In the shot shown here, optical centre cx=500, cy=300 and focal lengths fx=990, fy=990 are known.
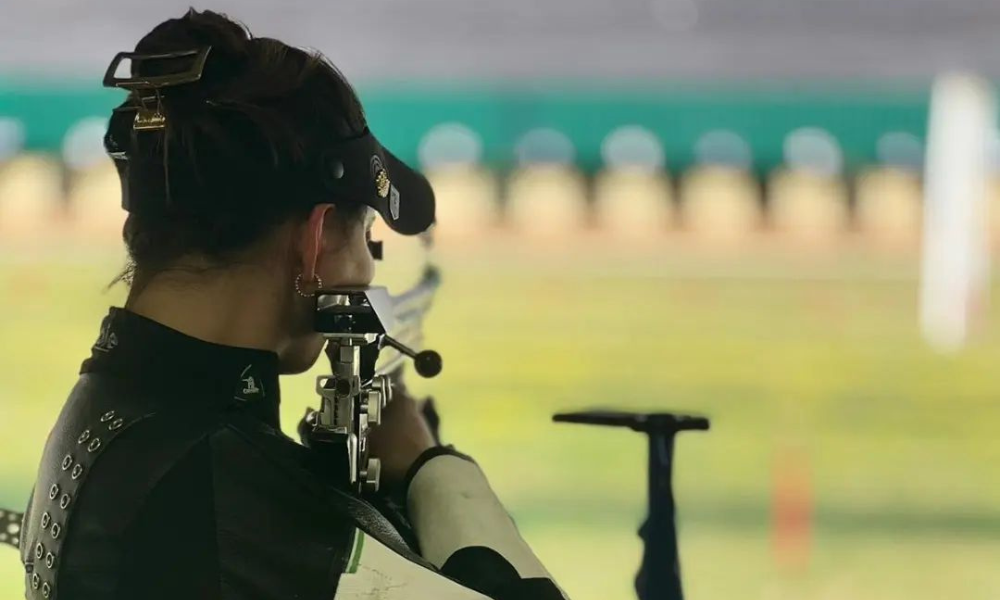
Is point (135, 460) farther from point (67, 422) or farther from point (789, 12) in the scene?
point (789, 12)

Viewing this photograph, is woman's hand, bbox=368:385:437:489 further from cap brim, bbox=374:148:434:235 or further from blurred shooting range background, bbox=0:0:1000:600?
blurred shooting range background, bbox=0:0:1000:600

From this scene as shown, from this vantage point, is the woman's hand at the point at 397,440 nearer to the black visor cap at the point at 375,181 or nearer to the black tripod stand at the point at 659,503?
the black visor cap at the point at 375,181

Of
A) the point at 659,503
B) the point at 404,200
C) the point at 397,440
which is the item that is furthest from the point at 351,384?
the point at 659,503

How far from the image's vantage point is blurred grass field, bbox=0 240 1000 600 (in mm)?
1648

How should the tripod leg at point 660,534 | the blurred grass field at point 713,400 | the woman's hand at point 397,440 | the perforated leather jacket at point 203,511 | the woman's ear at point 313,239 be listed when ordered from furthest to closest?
the blurred grass field at point 713,400, the tripod leg at point 660,534, the woman's hand at point 397,440, the woman's ear at point 313,239, the perforated leather jacket at point 203,511

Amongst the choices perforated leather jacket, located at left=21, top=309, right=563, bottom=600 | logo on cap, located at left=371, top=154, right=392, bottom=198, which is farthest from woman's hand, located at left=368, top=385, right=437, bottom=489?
logo on cap, located at left=371, top=154, right=392, bottom=198

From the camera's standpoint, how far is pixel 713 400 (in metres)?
1.68

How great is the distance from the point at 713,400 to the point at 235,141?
3.30 feet

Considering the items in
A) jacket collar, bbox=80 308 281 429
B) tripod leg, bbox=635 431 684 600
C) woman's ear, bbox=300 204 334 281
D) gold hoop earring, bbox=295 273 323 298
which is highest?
woman's ear, bbox=300 204 334 281

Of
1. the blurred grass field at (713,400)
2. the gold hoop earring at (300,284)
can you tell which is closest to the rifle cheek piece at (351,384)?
the gold hoop earring at (300,284)

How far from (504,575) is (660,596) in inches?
25.0

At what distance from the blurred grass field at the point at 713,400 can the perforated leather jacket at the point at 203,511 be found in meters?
0.64

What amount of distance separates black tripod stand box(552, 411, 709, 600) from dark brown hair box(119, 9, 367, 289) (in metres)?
0.76

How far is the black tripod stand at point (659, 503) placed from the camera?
153 cm
